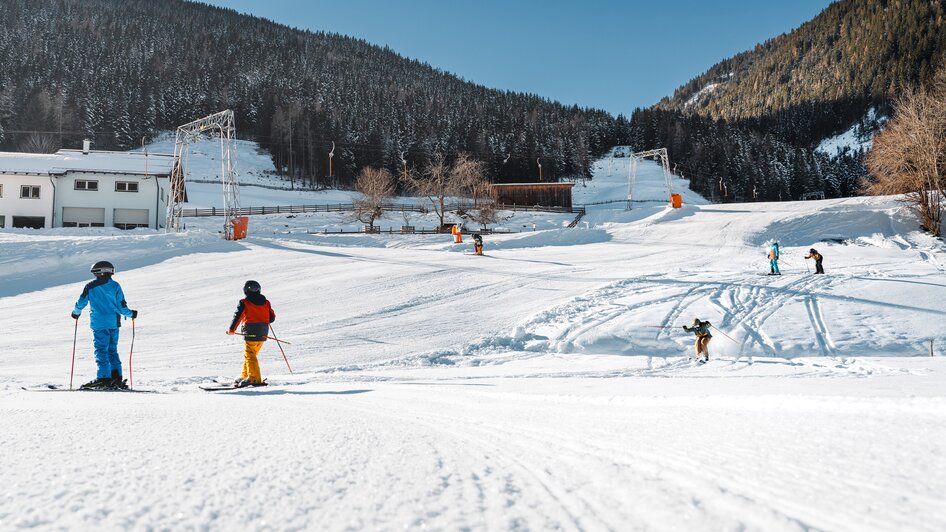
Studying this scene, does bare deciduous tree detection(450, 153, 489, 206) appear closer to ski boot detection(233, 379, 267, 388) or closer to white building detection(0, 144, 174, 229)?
white building detection(0, 144, 174, 229)

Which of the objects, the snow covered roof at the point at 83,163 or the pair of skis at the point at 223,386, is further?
the snow covered roof at the point at 83,163

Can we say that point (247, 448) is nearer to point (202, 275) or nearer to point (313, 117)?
point (202, 275)

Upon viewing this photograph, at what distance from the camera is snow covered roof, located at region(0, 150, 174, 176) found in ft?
125

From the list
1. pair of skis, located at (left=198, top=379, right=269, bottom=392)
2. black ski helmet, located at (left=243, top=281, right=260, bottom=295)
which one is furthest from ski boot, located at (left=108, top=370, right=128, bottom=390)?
black ski helmet, located at (left=243, top=281, right=260, bottom=295)

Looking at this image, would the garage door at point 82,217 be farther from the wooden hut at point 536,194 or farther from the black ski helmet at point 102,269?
the wooden hut at point 536,194

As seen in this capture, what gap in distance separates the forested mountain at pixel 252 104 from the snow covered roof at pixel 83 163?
4555 centimetres

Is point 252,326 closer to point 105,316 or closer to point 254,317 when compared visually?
point 254,317

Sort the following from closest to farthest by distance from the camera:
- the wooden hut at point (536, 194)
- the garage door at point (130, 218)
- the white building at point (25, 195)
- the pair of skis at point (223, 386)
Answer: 1. the pair of skis at point (223, 386)
2. the white building at point (25, 195)
3. the garage door at point (130, 218)
4. the wooden hut at point (536, 194)

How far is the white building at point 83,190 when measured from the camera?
37.9 m

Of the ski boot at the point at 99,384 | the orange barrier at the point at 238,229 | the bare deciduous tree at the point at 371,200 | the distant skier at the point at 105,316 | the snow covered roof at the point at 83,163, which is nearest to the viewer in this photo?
the ski boot at the point at 99,384

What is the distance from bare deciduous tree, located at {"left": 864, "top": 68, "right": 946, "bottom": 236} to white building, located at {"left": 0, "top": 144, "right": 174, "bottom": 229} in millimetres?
54931

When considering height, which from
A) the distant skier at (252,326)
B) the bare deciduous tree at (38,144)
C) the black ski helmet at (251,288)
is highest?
the bare deciduous tree at (38,144)

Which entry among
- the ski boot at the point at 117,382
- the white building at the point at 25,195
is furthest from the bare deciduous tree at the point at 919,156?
the white building at the point at 25,195

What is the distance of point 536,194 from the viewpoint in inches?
2830
